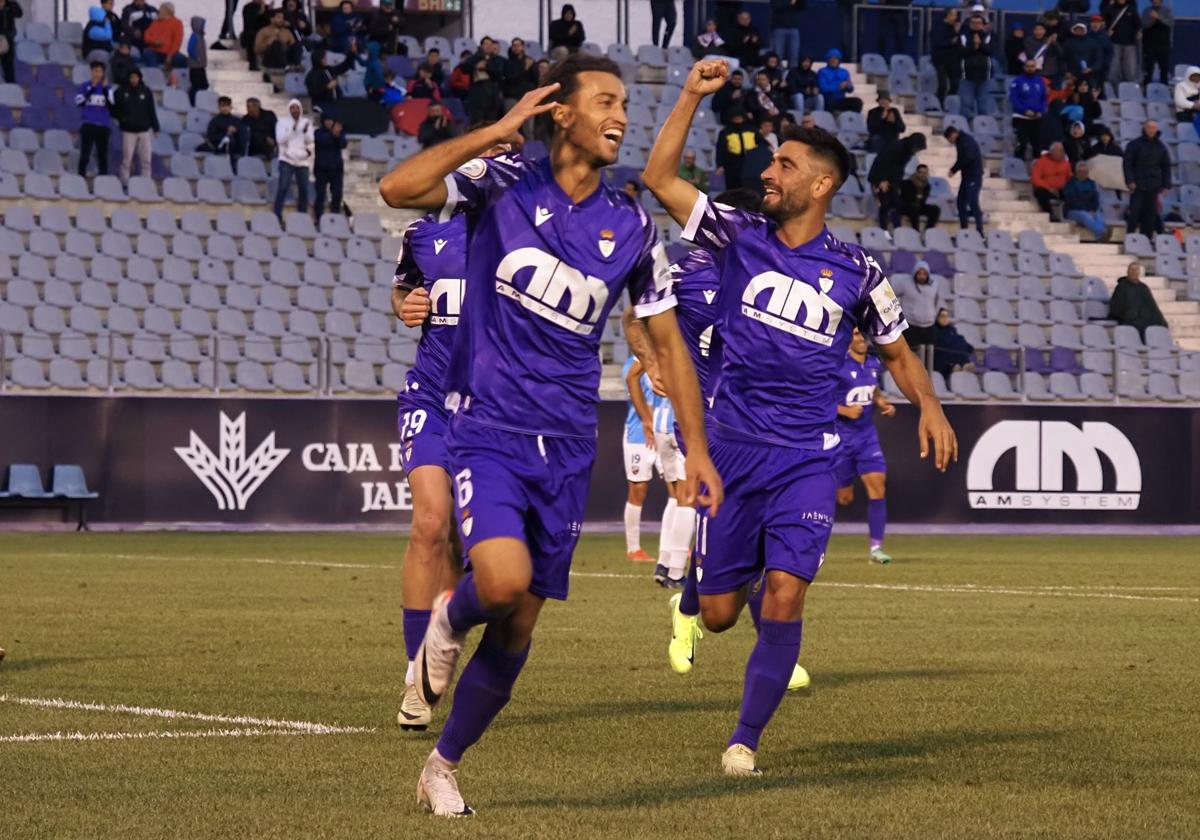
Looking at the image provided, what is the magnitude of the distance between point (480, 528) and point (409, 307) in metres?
2.81

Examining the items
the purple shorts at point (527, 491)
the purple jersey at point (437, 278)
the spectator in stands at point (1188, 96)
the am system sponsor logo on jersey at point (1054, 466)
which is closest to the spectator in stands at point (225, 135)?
the am system sponsor logo on jersey at point (1054, 466)

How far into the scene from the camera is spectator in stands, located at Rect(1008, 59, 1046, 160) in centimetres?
3512

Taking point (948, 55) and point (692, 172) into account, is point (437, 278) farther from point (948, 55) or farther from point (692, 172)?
point (948, 55)

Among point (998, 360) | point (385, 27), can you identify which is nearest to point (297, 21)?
point (385, 27)

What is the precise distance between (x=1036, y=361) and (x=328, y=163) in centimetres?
984

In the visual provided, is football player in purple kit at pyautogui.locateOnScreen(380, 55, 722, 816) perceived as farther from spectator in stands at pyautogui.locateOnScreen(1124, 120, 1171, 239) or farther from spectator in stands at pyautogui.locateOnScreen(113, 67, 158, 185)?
spectator in stands at pyautogui.locateOnScreen(1124, 120, 1171, 239)

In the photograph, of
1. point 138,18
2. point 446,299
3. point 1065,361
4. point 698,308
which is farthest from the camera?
point 138,18

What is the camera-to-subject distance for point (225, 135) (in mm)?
29609

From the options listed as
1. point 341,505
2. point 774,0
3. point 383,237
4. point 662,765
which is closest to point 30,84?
point 383,237

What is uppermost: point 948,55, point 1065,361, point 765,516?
point 948,55

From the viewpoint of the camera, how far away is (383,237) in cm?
2950

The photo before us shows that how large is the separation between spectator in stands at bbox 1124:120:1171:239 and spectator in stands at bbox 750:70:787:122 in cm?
555

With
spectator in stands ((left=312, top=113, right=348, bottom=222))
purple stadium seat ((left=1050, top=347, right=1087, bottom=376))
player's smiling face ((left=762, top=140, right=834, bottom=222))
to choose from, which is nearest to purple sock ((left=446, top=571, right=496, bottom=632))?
player's smiling face ((left=762, top=140, right=834, bottom=222))

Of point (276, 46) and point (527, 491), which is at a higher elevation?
point (276, 46)
